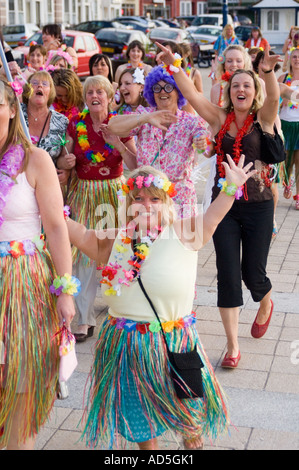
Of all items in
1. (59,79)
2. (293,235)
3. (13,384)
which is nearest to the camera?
(13,384)

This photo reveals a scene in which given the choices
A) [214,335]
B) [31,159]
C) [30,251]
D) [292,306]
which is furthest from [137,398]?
[292,306]

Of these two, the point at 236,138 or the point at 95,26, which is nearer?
the point at 236,138

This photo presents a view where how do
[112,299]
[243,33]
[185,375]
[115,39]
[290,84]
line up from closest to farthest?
1. [185,375]
2. [112,299]
3. [290,84]
4. [115,39]
5. [243,33]

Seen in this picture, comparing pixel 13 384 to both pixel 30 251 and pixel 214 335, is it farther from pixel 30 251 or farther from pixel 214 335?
pixel 214 335

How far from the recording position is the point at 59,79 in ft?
20.8

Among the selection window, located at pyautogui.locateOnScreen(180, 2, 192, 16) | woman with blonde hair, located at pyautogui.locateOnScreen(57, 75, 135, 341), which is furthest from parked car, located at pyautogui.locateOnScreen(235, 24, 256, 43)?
woman with blonde hair, located at pyautogui.locateOnScreen(57, 75, 135, 341)

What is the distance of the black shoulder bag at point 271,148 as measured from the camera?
474 cm

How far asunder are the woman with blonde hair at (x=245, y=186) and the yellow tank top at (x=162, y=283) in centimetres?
130

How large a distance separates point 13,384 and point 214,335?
2344mm

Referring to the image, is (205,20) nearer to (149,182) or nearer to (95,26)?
(95,26)

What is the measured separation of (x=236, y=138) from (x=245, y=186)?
30cm

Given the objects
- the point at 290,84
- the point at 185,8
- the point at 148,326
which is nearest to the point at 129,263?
the point at 148,326

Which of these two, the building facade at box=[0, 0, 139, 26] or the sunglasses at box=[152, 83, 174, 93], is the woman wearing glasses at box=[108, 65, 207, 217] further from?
the building facade at box=[0, 0, 139, 26]

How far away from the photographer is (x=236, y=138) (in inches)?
189
